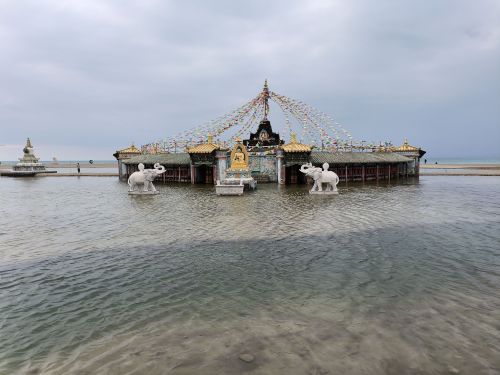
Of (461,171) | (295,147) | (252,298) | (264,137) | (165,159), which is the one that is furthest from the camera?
(461,171)

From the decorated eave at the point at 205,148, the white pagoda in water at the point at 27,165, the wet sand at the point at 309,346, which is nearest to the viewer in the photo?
the wet sand at the point at 309,346

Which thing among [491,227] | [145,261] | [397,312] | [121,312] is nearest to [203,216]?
[145,261]

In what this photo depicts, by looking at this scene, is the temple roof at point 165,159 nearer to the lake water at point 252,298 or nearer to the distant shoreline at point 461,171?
the lake water at point 252,298

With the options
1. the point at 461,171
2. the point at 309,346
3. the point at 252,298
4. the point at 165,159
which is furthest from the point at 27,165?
the point at 461,171

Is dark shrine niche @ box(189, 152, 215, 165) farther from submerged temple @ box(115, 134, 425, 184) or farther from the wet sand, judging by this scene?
the wet sand

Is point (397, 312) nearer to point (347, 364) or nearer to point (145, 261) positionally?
point (347, 364)

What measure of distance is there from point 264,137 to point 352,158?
13.8 meters

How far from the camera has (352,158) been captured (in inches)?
1629

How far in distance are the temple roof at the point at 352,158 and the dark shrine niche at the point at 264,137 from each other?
8676 mm

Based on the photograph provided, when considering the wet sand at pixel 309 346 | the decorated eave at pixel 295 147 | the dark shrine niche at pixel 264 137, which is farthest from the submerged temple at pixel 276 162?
the wet sand at pixel 309 346

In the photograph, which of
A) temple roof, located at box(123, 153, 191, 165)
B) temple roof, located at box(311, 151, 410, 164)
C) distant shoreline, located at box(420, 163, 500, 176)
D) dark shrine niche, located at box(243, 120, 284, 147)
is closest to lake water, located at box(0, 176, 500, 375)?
temple roof, located at box(311, 151, 410, 164)

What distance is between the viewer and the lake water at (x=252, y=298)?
5.44 metres

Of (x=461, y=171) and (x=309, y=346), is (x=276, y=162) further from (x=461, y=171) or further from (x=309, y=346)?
(x=461, y=171)

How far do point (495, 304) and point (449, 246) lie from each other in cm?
498
